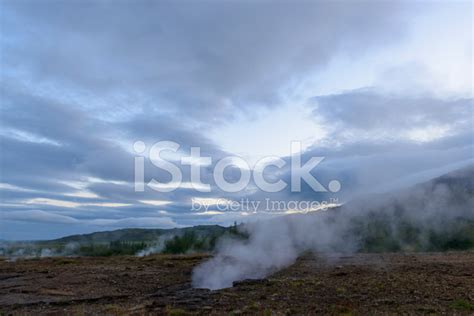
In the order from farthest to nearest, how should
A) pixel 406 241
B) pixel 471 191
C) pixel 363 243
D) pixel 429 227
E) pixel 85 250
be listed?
1. pixel 471 191
2. pixel 85 250
3. pixel 429 227
4. pixel 406 241
5. pixel 363 243

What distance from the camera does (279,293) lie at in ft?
57.0

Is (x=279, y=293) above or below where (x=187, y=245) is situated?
below

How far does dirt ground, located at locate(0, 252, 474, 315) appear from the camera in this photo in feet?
47.1

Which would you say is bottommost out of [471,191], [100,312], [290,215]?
[100,312]

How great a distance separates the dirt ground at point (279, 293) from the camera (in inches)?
565

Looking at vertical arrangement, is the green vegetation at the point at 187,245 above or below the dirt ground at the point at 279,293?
above

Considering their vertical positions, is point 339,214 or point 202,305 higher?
point 339,214

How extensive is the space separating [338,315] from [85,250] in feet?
227

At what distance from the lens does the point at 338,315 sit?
12906 mm

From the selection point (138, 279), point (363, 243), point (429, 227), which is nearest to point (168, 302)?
point (138, 279)

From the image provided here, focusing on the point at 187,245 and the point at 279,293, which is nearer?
the point at 279,293

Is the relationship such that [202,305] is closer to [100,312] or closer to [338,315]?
[100,312]

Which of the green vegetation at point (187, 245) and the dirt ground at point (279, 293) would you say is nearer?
the dirt ground at point (279, 293)

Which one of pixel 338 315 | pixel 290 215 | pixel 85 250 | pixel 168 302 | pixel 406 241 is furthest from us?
pixel 85 250
